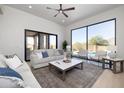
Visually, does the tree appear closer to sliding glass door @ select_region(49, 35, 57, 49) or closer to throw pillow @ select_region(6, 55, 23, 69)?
sliding glass door @ select_region(49, 35, 57, 49)

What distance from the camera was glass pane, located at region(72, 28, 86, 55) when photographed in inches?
249

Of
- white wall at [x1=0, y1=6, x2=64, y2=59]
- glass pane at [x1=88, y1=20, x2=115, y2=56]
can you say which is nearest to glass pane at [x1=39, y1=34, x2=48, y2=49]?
white wall at [x1=0, y1=6, x2=64, y2=59]

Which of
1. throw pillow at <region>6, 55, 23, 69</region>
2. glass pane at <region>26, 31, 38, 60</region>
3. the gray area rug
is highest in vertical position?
glass pane at <region>26, 31, 38, 60</region>

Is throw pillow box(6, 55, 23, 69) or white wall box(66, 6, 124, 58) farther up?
white wall box(66, 6, 124, 58)

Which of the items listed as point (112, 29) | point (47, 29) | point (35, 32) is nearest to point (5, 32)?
point (35, 32)

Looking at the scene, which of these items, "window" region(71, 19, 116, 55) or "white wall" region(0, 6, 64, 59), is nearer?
"white wall" region(0, 6, 64, 59)

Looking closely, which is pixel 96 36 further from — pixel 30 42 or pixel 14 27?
pixel 14 27

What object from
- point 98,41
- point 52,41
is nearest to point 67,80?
point 98,41

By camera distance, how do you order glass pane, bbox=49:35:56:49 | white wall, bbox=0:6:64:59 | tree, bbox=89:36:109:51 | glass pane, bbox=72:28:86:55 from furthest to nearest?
glass pane, bbox=49:35:56:49
glass pane, bbox=72:28:86:55
tree, bbox=89:36:109:51
white wall, bbox=0:6:64:59

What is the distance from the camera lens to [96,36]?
18.1 ft

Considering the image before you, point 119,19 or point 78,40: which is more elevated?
point 119,19

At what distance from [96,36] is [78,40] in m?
1.56

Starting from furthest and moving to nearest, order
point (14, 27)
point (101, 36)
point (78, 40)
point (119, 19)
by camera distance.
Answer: point (78, 40), point (101, 36), point (14, 27), point (119, 19)
